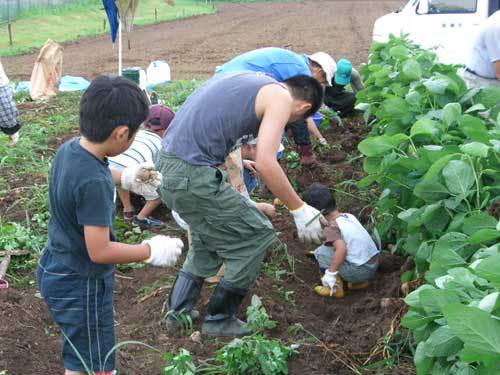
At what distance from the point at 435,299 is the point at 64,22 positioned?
23727mm

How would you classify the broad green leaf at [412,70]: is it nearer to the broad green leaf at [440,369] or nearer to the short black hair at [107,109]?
the short black hair at [107,109]

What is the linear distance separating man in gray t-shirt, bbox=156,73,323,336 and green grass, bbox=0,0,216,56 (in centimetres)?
1450

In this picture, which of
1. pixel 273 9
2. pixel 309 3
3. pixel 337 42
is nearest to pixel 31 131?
pixel 337 42

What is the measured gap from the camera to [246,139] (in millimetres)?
3535

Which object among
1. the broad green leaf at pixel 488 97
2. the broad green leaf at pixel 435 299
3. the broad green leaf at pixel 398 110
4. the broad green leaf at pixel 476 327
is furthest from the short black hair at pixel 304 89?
the broad green leaf at pixel 476 327

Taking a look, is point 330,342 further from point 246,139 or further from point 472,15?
point 472,15

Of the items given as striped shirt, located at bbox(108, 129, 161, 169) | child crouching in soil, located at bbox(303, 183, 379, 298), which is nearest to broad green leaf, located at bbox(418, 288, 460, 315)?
child crouching in soil, located at bbox(303, 183, 379, 298)

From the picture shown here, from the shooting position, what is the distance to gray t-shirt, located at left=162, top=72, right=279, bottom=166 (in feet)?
11.0

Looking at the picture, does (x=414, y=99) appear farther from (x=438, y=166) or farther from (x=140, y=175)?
(x=140, y=175)

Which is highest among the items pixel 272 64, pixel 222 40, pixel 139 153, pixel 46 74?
pixel 272 64

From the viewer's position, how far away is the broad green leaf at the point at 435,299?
208 centimetres

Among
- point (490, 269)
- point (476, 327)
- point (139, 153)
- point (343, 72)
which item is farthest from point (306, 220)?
point (343, 72)

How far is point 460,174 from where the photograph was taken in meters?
2.91

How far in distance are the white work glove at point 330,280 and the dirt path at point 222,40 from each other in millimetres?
9868
